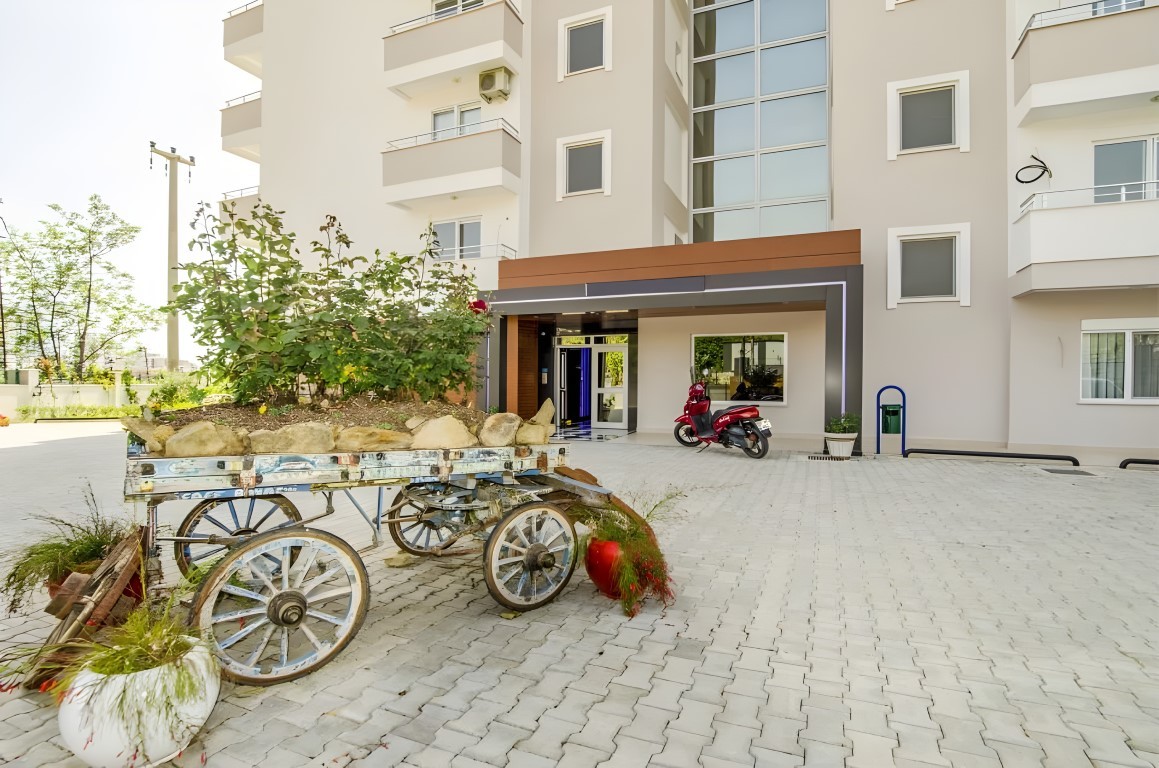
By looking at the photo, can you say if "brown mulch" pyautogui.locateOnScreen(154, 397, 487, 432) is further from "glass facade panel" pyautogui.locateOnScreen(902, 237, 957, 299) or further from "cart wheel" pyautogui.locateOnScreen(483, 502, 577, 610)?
"glass facade panel" pyautogui.locateOnScreen(902, 237, 957, 299)

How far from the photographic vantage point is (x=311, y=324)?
323 cm

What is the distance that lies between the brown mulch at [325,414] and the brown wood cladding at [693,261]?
27.5ft

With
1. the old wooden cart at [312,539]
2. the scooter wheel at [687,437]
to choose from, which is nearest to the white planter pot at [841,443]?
the scooter wheel at [687,437]

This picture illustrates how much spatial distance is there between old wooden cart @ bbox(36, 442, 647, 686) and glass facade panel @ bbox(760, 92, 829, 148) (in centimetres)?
1410

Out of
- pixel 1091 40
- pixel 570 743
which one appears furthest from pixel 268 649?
pixel 1091 40

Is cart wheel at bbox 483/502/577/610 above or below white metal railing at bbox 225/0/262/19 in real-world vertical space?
below

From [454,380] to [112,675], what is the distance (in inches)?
90.4

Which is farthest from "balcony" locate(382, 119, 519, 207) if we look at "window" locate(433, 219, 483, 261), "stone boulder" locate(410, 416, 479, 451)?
"stone boulder" locate(410, 416, 479, 451)

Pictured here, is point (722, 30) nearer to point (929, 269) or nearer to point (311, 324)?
point (929, 269)

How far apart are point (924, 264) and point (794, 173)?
4.58m

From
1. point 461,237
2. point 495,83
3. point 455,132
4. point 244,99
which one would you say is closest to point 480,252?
point 461,237

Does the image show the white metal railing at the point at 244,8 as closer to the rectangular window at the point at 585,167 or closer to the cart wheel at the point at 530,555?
the rectangular window at the point at 585,167

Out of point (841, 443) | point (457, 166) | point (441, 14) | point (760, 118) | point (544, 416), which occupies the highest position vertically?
point (441, 14)

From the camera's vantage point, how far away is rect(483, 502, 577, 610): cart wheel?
3285 mm
